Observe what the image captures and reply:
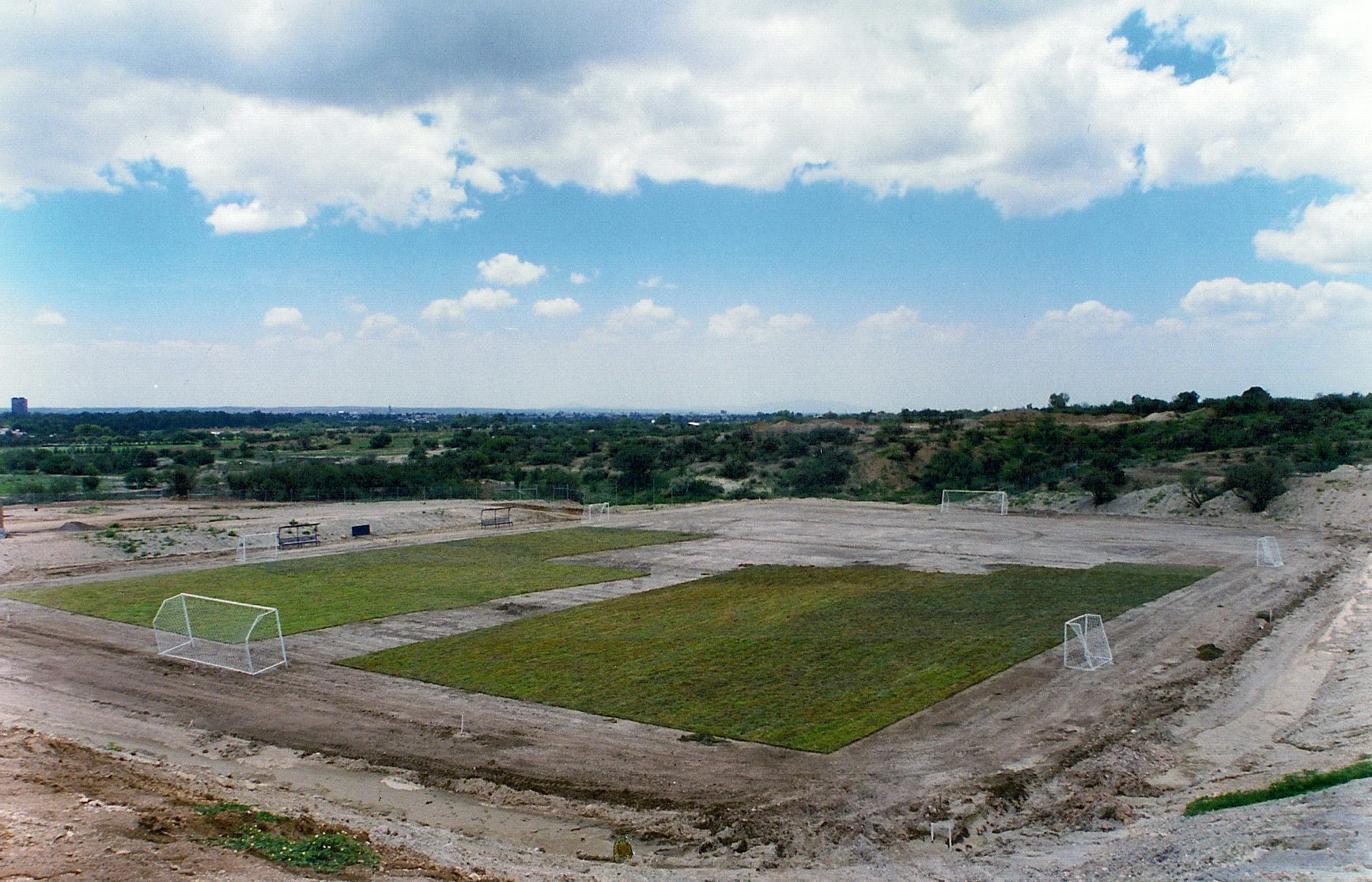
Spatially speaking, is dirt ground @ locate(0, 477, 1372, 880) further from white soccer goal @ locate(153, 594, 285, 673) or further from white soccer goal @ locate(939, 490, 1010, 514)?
white soccer goal @ locate(939, 490, 1010, 514)

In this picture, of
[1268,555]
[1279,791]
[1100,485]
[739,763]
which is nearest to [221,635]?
[739,763]

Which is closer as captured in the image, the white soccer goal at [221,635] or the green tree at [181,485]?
the white soccer goal at [221,635]

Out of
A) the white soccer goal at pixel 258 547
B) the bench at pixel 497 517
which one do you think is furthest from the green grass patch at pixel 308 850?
the bench at pixel 497 517

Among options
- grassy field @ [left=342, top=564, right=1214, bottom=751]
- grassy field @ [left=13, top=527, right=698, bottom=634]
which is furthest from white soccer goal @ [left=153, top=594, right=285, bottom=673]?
grassy field @ [left=342, top=564, right=1214, bottom=751]

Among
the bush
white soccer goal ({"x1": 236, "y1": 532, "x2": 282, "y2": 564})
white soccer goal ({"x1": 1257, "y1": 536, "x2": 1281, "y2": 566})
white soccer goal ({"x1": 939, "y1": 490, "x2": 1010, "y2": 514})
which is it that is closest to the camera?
white soccer goal ({"x1": 1257, "y1": 536, "x2": 1281, "y2": 566})

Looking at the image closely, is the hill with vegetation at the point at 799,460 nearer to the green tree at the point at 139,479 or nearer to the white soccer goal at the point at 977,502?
the green tree at the point at 139,479

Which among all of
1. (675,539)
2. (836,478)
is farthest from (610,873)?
(836,478)
